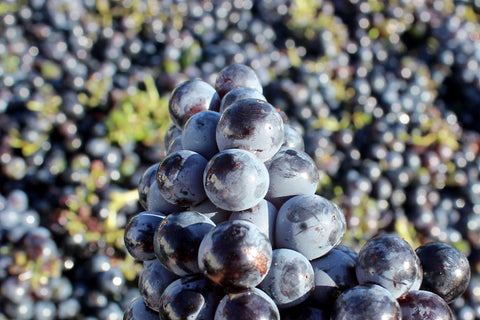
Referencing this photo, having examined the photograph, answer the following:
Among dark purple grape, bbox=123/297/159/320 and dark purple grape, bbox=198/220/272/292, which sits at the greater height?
dark purple grape, bbox=198/220/272/292

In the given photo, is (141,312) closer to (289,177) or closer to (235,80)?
(289,177)

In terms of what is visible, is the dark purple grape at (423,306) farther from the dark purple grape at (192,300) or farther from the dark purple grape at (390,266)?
the dark purple grape at (192,300)

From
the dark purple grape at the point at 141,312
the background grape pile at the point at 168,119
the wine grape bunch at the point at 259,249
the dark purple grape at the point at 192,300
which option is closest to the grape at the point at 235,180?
the wine grape bunch at the point at 259,249

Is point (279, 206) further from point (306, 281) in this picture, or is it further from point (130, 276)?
point (130, 276)

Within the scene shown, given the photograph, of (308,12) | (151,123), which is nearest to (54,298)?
(151,123)

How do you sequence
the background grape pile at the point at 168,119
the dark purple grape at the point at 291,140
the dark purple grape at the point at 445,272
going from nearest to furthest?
the dark purple grape at the point at 445,272
the dark purple grape at the point at 291,140
the background grape pile at the point at 168,119

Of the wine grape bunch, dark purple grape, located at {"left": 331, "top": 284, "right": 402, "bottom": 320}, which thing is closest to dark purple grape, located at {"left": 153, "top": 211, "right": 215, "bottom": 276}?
the wine grape bunch

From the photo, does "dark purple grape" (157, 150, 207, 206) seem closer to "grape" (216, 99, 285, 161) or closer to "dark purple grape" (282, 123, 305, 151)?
"grape" (216, 99, 285, 161)
